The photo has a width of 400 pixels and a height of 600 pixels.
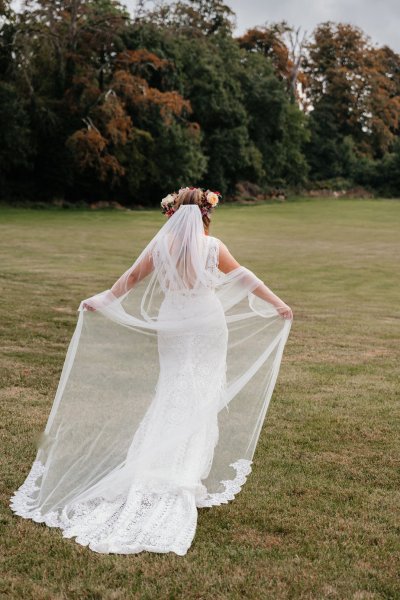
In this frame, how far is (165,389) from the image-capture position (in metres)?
5.02

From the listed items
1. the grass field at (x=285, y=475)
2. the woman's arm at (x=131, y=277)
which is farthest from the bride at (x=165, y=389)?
the grass field at (x=285, y=475)

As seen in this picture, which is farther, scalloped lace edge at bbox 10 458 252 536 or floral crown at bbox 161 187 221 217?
floral crown at bbox 161 187 221 217

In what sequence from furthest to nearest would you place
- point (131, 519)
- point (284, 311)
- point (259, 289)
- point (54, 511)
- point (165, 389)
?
point (284, 311), point (259, 289), point (165, 389), point (54, 511), point (131, 519)

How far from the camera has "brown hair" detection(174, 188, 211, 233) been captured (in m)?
5.11

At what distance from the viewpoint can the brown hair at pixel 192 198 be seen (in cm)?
511

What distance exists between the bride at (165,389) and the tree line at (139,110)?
116 feet

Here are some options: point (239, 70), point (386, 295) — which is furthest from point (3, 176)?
point (386, 295)

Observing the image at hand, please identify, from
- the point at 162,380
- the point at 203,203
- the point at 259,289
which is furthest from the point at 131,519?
the point at 203,203

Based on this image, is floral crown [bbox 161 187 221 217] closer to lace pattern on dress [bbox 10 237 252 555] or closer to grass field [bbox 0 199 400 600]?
lace pattern on dress [bbox 10 237 252 555]

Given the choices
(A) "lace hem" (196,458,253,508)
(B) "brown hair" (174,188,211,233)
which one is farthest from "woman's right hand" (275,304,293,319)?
(A) "lace hem" (196,458,253,508)

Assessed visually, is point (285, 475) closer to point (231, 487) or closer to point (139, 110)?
point (231, 487)

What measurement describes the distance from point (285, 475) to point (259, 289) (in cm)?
142

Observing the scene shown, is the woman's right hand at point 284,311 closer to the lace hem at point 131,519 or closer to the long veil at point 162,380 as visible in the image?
the long veil at point 162,380

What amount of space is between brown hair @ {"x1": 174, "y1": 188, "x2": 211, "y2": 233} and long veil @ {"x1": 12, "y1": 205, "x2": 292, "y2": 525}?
0.26ft
